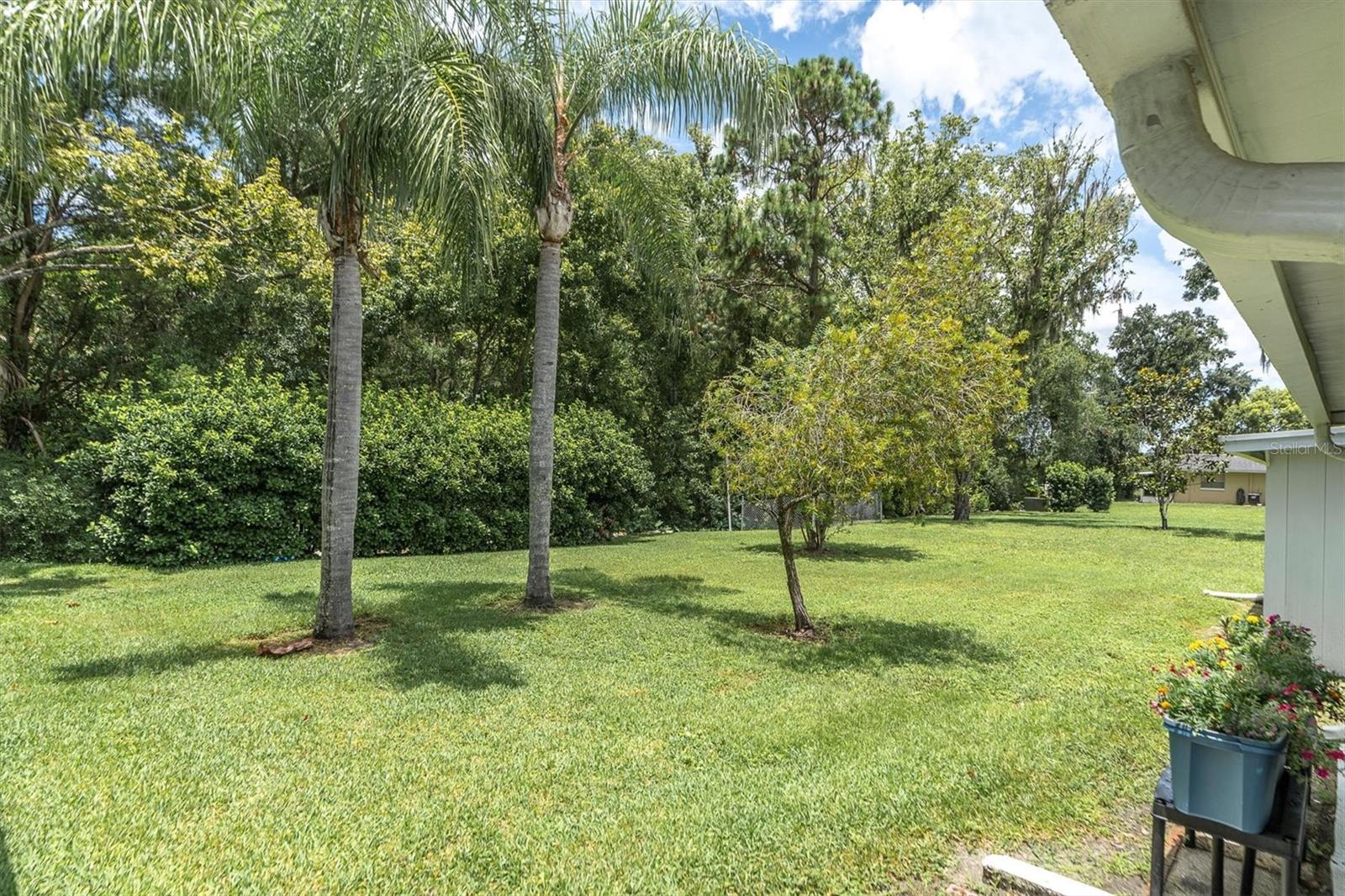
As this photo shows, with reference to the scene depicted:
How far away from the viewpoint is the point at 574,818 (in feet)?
10.4

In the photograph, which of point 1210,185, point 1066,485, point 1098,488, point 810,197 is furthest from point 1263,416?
point 1210,185

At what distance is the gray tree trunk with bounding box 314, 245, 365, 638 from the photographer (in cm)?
602

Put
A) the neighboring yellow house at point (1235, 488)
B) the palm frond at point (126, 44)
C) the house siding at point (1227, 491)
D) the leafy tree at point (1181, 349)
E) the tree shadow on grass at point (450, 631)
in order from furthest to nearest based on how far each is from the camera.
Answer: the leafy tree at point (1181, 349) → the house siding at point (1227, 491) → the neighboring yellow house at point (1235, 488) → the tree shadow on grass at point (450, 631) → the palm frond at point (126, 44)

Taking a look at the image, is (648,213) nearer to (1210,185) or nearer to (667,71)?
(667,71)

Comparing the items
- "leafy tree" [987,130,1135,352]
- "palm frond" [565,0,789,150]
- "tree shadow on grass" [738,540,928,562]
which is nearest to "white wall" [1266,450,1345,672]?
"palm frond" [565,0,789,150]

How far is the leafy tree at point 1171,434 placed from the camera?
18984 mm

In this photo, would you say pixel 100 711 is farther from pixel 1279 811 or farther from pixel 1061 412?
pixel 1061 412

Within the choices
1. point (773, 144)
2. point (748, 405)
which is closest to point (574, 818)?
point (748, 405)

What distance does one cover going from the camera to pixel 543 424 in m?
7.99

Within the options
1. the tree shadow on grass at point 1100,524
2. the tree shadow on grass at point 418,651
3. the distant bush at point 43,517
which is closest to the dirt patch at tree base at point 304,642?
the tree shadow on grass at point 418,651

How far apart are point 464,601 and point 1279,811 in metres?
7.48

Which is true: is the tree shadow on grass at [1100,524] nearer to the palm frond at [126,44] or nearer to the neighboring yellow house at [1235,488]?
the neighboring yellow house at [1235,488]

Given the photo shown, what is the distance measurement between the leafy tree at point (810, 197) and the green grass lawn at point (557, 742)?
10586mm

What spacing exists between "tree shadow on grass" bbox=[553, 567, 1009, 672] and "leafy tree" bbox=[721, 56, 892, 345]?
32.5 ft
